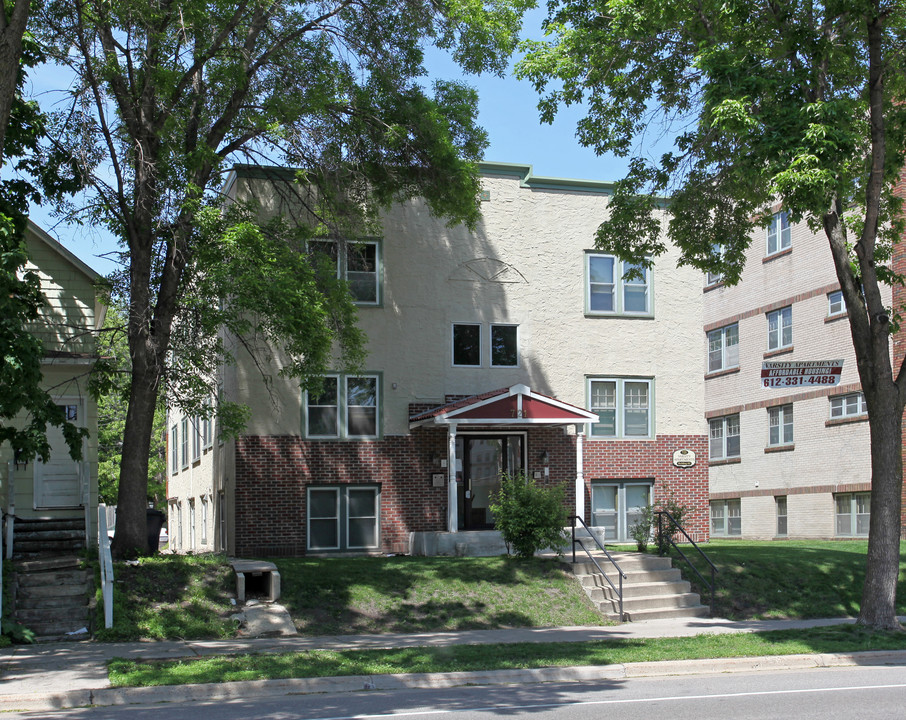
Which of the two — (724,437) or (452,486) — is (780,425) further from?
(452,486)

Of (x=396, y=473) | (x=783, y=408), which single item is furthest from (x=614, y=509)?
(x=783, y=408)

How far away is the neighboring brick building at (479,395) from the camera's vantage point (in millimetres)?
22266

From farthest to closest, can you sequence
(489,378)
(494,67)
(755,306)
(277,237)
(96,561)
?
(755,306), (489,378), (494,67), (277,237), (96,561)

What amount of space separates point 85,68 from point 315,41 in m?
4.53

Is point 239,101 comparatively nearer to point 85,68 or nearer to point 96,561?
point 85,68

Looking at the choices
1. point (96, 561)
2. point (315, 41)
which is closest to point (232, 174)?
point (315, 41)

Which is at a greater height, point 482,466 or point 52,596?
point 482,466

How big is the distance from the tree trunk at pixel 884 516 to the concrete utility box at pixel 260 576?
8.89m

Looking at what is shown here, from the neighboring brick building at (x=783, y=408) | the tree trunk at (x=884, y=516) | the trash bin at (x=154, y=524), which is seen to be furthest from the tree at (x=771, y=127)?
the neighboring brick building at (x=783, y=408)

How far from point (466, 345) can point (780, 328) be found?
14.8 meters

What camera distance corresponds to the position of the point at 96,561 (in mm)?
16344

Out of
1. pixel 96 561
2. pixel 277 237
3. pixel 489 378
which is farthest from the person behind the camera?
pixel 489 378

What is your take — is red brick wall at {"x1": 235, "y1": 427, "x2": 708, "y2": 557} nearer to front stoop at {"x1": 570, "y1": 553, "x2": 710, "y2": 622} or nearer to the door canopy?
the door canopy

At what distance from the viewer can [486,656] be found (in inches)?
483
